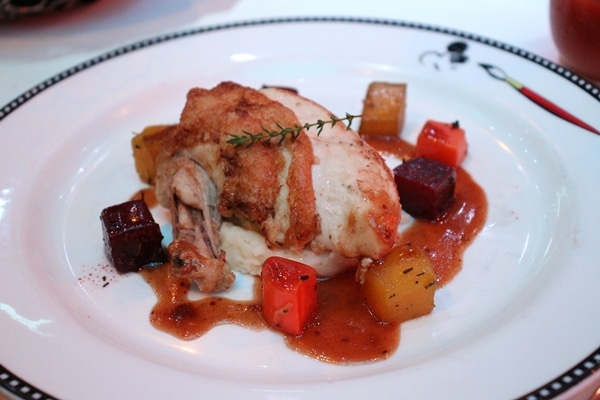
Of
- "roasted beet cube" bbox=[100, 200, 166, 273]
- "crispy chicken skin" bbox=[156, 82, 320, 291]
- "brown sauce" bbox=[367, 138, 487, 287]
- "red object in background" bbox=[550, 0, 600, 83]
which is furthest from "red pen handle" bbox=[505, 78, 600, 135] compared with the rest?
"roasted beet cube" bbox=[100, 200, 166, 273]

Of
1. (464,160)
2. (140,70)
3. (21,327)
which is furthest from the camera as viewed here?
(140,70)

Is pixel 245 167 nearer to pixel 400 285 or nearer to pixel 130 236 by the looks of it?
pixel 130 236

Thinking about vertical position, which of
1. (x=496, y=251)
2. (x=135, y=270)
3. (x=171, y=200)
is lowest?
(x=496, y=251)

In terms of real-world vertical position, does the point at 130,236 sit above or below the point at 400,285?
above

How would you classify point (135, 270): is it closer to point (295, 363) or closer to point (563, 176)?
point (295, 363)

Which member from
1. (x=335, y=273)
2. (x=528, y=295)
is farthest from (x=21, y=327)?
(x=528, y=295)

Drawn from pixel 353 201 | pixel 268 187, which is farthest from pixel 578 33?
pixel 268 187

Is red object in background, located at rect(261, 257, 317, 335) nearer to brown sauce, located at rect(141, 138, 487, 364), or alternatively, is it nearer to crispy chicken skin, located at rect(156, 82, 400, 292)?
brown sauce, located at rect(141, 138, 487, 364)

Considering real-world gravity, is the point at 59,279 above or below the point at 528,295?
above

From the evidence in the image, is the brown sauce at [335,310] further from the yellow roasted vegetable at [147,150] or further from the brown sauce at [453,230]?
the yellow roasted vegetable at [147,150]
